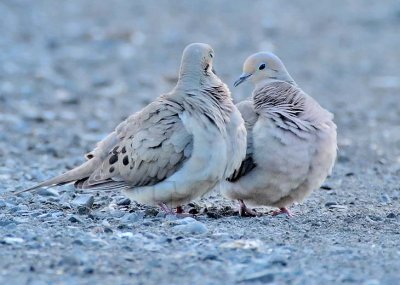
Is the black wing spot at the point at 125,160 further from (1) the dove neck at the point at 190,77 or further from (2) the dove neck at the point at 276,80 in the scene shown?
(2) the dove neck at the point at 276,80

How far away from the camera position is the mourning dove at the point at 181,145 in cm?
713

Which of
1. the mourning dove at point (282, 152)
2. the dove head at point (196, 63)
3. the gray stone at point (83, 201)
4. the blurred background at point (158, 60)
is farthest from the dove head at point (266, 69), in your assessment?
the blurred background at point (158, 60)

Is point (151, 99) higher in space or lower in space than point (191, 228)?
higher

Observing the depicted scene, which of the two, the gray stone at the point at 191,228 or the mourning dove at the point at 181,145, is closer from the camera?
the gray stone at the point at 191,228

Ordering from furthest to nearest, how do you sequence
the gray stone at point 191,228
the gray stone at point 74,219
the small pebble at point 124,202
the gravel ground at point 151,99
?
the small pebble at point 124,202 < the gray stone at point 74,219 < the gray stone at point 191,228 < the gravel ground at point 151,99

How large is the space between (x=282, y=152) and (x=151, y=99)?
22.6ft

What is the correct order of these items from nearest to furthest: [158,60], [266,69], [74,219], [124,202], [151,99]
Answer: [74,219]
[124,202]
[266,69]
[151,99]
[158,60]

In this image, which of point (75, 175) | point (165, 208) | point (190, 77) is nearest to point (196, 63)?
point (190, 77)

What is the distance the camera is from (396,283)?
5402 millimetres

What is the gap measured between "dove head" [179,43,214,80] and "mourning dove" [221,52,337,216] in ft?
1.54

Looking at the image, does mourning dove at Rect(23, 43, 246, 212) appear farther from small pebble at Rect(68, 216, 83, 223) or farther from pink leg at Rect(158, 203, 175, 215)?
small pebble at Rect(68, 216, 83, 223)

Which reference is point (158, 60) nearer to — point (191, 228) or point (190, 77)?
point (190, 77)

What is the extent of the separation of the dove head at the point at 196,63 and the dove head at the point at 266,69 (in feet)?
1.87

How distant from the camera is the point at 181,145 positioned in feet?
23.5
